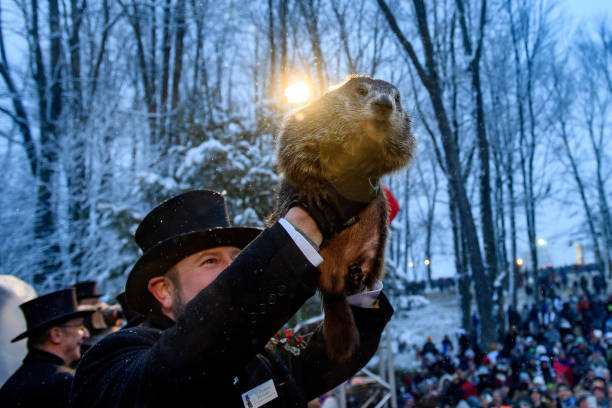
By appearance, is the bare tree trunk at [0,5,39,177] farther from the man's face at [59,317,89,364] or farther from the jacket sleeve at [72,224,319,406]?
the jacket sleeve at [72,224,319,406]

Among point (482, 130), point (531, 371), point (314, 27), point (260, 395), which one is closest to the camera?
point (260, 395)

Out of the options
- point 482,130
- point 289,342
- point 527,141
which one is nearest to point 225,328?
point 289,342

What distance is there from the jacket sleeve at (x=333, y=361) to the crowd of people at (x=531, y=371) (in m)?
6.09

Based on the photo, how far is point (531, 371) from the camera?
923 centimetres

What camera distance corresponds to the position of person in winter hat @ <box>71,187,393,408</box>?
1044 mm

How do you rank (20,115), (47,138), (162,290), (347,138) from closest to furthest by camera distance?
(347,138) < (162,290) < (47,138) < (20,115)

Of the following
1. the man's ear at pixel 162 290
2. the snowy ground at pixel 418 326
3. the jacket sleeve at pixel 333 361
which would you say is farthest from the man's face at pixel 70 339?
the snowy ground at pixel 418 326

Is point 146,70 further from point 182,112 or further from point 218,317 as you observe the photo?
point 218,317

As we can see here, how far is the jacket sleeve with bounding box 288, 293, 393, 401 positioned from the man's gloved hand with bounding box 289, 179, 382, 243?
638mm

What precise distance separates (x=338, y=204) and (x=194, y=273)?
3.28 feet

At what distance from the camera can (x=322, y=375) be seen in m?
2.10

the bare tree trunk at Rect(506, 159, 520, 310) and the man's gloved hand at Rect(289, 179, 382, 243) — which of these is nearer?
the man's gloved hand at Rect(289, 179, 382, 243)

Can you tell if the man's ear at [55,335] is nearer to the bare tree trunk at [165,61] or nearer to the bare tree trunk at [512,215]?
the bare tree trunk at [165,61]


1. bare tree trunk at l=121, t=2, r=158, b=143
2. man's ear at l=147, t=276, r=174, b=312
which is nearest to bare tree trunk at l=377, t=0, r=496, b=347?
man's ear at l=147, t=276, r=174, b=312
